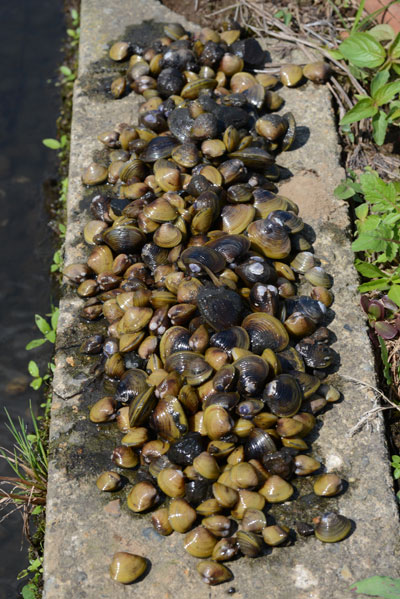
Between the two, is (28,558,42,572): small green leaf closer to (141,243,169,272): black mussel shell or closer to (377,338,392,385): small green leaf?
(141,243,169,272): black mussel shell

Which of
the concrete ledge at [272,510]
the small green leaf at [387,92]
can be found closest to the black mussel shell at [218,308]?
the concrete ledge at [272,510]

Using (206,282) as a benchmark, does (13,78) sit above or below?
below

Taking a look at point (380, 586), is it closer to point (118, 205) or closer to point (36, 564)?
point (36, 564)

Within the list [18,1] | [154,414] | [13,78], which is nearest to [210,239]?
[154,414]

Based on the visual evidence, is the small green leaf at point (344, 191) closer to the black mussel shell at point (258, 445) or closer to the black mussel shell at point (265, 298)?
the black mussel shell at point (265, 298)

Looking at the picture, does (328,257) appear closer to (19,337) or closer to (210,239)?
(210,239)

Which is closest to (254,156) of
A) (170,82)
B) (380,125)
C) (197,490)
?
(380,125)
